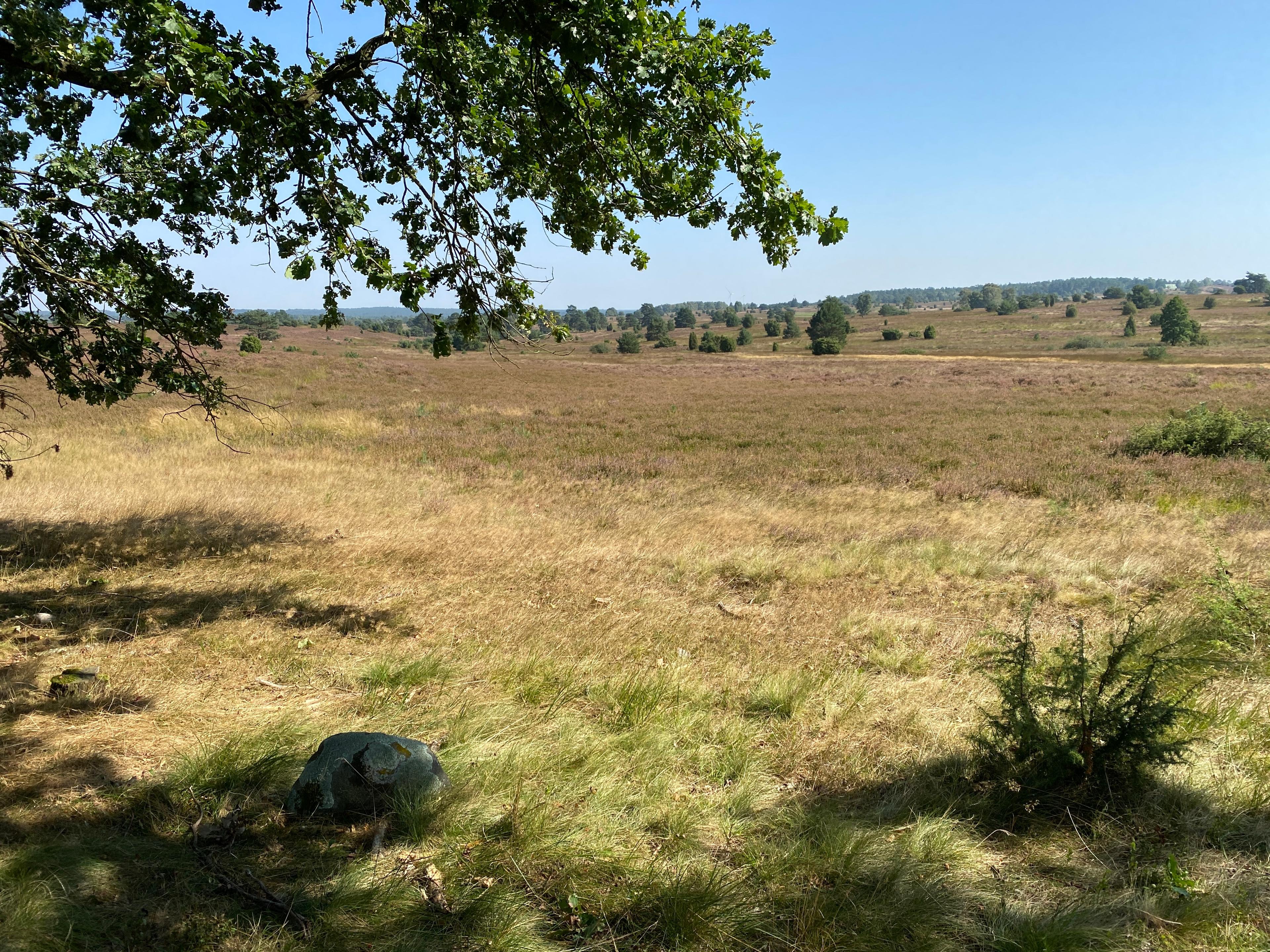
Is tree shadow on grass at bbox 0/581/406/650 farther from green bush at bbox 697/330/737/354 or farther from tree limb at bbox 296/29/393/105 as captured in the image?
green bush at bbox 697/330/737/354

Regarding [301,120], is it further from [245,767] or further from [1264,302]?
[1264,302]

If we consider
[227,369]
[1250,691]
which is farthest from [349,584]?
[227,369]

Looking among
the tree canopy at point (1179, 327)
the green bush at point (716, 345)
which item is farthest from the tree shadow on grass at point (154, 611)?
the tree canopy at point (1179, 327)

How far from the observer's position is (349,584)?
7.82 metres

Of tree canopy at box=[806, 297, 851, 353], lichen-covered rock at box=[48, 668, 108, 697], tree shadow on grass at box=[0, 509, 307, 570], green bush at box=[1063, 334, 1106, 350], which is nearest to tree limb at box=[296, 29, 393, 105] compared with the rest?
lichen-covered rock at box=[48, 668, 108, 697]

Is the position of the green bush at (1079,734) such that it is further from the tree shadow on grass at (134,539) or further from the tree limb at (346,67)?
the tree shadow on grass at (134,539)

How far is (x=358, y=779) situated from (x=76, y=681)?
275 cm

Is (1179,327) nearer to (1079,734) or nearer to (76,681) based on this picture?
(1079,734)

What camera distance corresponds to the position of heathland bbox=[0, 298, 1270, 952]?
2900mm

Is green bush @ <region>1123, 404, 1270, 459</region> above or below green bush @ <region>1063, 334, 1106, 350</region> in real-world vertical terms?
below

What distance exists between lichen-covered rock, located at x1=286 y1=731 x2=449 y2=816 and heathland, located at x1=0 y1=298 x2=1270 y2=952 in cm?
12

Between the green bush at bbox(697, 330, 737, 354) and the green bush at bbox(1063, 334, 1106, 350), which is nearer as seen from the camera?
the green bush at bbox(1063, 334, 1106, 350)

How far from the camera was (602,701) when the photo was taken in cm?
510

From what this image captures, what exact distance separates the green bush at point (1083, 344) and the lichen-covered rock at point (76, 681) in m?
86.5
